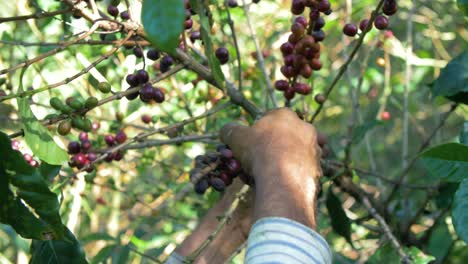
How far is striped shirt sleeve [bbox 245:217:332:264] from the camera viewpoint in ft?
4.39

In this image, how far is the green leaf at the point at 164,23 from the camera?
963 mm

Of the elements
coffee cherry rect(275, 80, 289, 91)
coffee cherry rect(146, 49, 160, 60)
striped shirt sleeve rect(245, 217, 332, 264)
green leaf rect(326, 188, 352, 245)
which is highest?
coffee cherry rect(146, 49, 160, 60)

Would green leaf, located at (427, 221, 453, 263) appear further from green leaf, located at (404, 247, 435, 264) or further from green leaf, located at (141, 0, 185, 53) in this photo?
green leaf, located at (141, 0, 185, 53)

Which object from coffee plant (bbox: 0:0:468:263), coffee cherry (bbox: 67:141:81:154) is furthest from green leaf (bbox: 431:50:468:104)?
coffee cherry (bbox: 67:141:81:154)

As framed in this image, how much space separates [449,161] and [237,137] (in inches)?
21.3

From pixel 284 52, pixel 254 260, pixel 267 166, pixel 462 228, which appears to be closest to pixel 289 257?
pixel 254 260

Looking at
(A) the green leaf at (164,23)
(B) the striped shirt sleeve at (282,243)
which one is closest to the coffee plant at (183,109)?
(A) the green leaf at (164,23)

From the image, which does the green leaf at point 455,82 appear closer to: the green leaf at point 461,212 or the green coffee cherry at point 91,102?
the green leaf at point 461,212

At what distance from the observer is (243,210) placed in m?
1.79

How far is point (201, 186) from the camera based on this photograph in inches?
63.6

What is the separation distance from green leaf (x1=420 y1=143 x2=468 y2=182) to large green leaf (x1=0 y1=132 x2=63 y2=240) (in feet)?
2.84

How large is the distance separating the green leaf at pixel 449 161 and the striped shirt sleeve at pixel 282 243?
1.08ft

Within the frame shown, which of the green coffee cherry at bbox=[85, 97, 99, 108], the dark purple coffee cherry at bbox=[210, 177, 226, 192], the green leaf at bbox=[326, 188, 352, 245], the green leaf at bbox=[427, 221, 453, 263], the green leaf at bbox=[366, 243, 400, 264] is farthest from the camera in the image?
the green leaf at bbox=[427, 221, 453, 263]

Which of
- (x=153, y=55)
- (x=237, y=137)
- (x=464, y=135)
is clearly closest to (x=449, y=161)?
(x=464, y=135)
